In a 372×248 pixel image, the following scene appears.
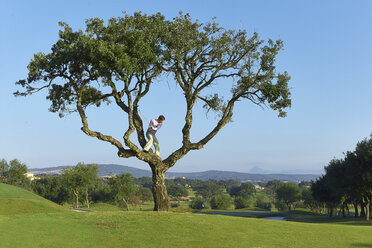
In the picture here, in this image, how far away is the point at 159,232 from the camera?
56.4 feet

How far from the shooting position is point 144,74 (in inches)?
1001

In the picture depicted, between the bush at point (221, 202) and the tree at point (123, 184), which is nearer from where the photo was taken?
the tree at point (123, 184)

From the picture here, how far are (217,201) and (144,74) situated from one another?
434ft

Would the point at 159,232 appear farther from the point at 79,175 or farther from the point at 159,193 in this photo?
the point at 79,175

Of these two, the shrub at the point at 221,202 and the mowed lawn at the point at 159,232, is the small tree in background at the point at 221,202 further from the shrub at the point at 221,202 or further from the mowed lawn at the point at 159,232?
the mowed lawn at the point at 159,232

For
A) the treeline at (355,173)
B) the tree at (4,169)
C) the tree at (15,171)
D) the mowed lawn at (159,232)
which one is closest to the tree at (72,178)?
the tree at (15,171)

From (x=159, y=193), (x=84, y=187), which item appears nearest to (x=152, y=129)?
(x=159, y=193)

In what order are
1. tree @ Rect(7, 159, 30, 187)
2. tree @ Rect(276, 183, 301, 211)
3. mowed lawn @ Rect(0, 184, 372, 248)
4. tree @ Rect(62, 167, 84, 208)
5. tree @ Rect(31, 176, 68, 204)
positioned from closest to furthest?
mowed lawn @ Rect(0, 184, 372, 248)
tree @ Rect(62, 167, 84, 208)
tree @ Rect(7, 159, 30, 187)
tree @ Rect(276, 183, 301, 211)
tree @ Rect(31, 176, 68, 204)

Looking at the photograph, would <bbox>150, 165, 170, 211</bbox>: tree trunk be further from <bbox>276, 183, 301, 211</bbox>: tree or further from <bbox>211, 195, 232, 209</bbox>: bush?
<bbox>211, 195, 232, 209</bbox>: bush

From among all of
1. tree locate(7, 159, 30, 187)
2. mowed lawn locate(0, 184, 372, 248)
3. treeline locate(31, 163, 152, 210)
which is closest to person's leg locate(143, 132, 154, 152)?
mowed lawn locate(0, 184, 372, 248)

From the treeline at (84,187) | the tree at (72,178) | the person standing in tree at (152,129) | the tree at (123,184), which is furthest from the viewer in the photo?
the tree at (123,184)

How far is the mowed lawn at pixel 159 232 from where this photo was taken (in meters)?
15.4

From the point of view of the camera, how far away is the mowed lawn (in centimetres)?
1541

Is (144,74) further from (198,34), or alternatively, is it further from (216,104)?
(216,104)
